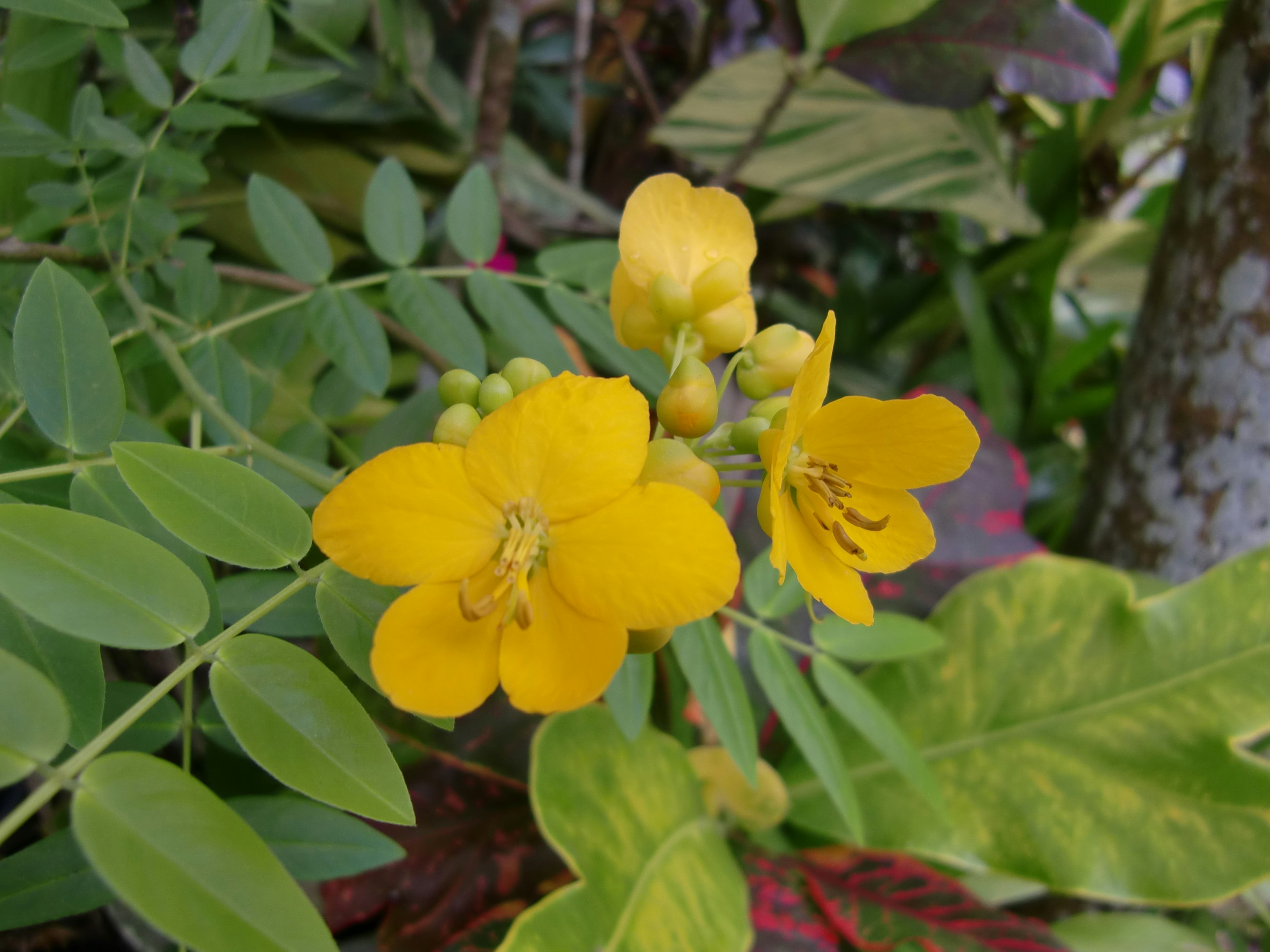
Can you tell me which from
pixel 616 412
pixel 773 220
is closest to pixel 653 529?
pixel 616 412

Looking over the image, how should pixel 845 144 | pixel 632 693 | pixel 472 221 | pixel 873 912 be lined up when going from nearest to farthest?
pixel 632 693 < pixel 472 221 < pixel 873 912 < pixel 845 144

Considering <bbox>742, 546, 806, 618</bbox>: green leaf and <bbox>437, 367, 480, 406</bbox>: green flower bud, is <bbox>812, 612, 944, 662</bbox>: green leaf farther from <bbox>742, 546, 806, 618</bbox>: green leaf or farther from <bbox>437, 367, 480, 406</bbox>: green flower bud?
<bbox>437, 367, 480, 406</bbox>: green flower bud

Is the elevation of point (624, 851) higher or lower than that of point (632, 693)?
lower

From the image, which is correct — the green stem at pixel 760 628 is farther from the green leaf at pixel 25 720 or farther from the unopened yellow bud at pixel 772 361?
the green leaf at pixel 25 720

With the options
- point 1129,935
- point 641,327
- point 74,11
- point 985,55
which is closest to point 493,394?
point 641,327

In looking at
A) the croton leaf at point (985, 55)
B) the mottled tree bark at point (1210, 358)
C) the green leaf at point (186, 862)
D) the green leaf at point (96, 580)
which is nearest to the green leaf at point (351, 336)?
the green leaf at point (96, 580)

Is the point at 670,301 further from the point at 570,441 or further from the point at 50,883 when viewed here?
the point at 50,883
